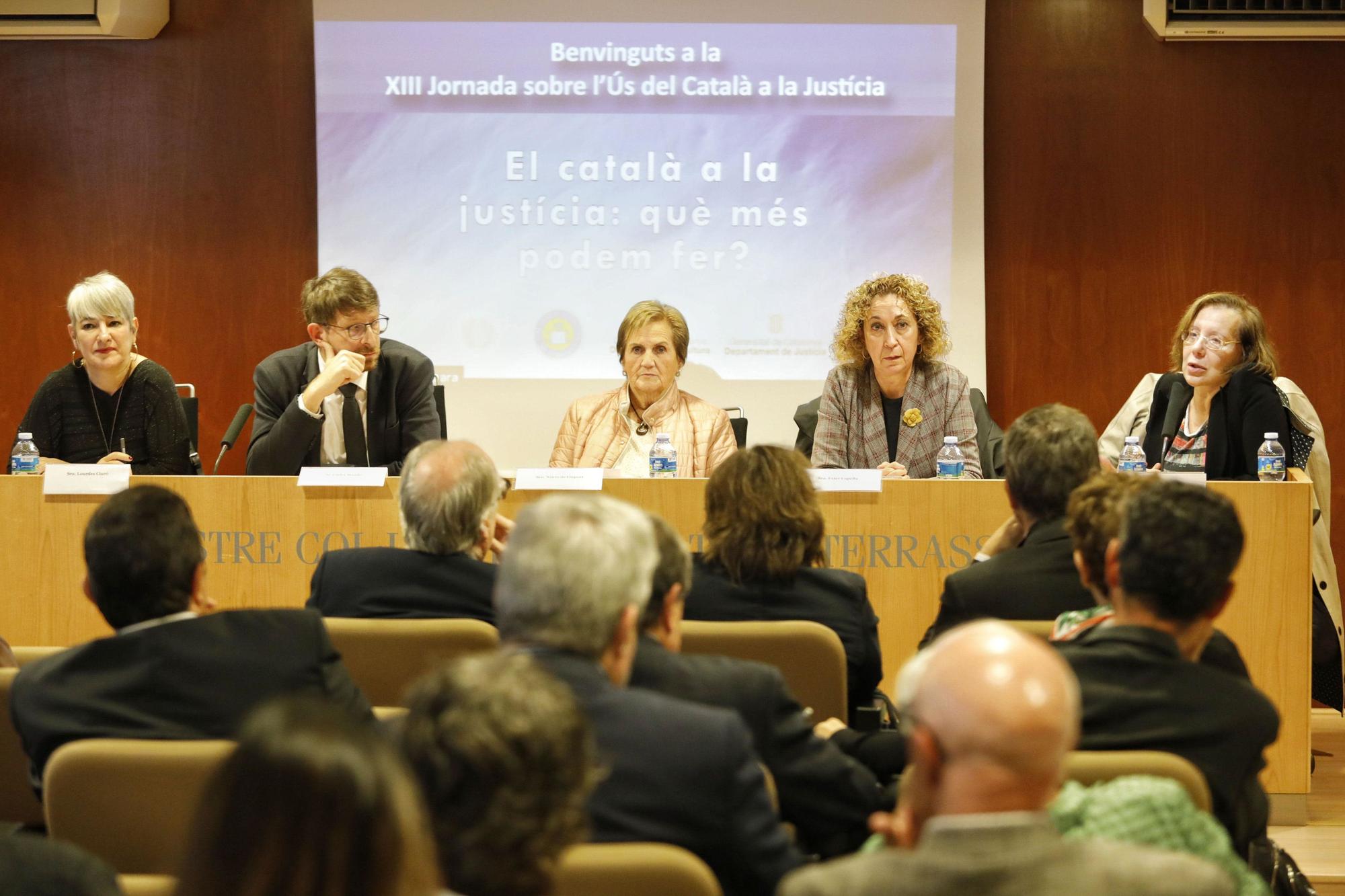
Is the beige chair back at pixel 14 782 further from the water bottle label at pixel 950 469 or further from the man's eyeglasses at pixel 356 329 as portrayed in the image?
the water bottle label at pixel 950 469

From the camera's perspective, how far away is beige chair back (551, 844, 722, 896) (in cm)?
134

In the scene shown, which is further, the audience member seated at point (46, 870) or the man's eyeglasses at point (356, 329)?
the man's eyeglasses at point (356, 329)

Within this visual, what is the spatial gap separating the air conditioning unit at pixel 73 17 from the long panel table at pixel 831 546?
272cm

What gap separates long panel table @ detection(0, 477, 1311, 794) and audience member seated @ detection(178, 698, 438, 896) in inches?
112

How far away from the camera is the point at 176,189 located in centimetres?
600

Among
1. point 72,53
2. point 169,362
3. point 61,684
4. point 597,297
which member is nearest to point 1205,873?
point 61,684

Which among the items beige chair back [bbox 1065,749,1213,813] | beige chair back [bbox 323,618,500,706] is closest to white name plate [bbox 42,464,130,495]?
beige chair back [bbox 323,618,500,706]

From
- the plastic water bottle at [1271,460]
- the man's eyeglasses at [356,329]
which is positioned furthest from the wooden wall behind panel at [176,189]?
the plastic water bottle at [1271,460]

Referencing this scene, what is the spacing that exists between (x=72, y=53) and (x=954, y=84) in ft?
12.5

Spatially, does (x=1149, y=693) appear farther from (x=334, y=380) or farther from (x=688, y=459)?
(x=334, y=380)

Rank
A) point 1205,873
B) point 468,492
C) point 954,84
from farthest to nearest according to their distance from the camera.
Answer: point 954,84 < point 468,492 < point 1205,873

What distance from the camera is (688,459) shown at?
435 cm

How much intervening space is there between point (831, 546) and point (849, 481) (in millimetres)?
188

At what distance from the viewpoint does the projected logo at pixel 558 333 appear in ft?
19.1
